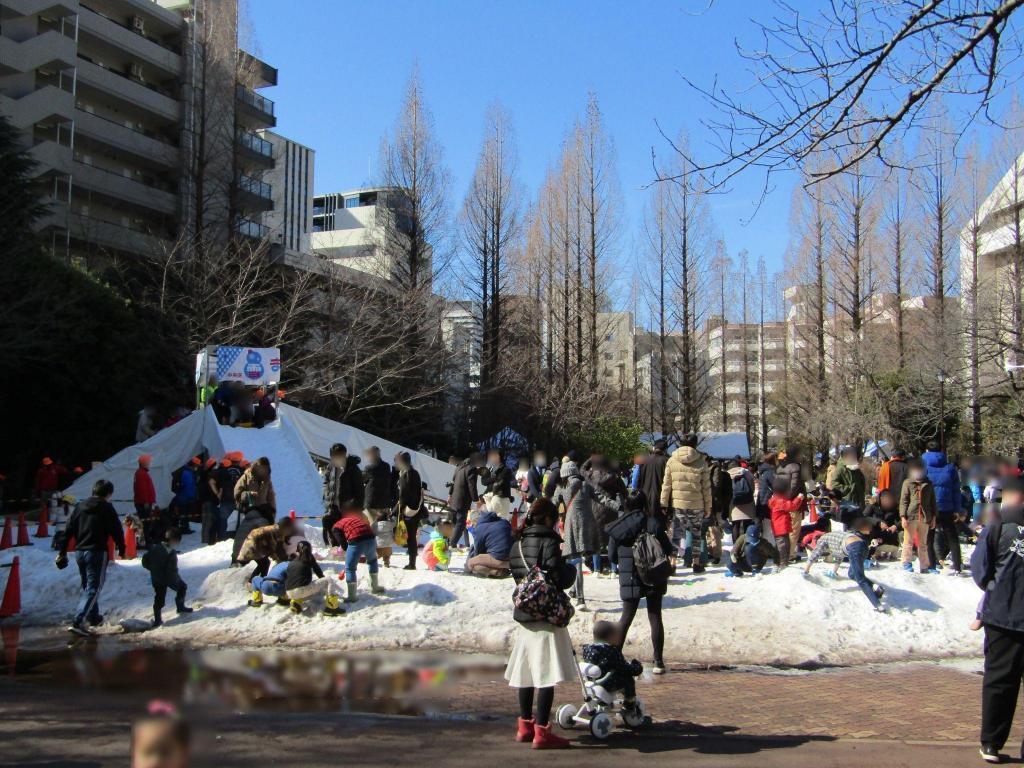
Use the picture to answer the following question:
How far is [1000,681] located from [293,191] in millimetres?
64856

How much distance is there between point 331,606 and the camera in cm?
1035

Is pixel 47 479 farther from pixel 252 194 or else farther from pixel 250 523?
pixel 252 194

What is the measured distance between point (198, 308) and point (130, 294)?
3.06 metres

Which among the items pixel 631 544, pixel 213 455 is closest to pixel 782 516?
pixel 631 544

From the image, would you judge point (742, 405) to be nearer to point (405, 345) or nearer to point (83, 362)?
point (405, 345)

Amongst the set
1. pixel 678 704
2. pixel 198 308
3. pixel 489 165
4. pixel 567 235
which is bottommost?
pixel 678 704

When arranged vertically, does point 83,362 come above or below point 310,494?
above

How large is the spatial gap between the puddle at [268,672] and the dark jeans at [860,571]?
4.51 meters

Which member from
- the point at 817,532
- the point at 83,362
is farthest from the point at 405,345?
the point at 817,532

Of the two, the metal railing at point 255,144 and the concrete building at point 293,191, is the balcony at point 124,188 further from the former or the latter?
the concrete building at point 293,191

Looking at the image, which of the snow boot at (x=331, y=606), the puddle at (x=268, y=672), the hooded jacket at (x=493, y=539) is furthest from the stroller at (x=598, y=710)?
the hooded jacket at (x=493, y=539)

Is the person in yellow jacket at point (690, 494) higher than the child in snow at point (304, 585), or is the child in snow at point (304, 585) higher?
the person in yellow jacket at point (690, 494)

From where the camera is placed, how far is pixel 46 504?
54.5 ft

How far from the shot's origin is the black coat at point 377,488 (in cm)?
1309
